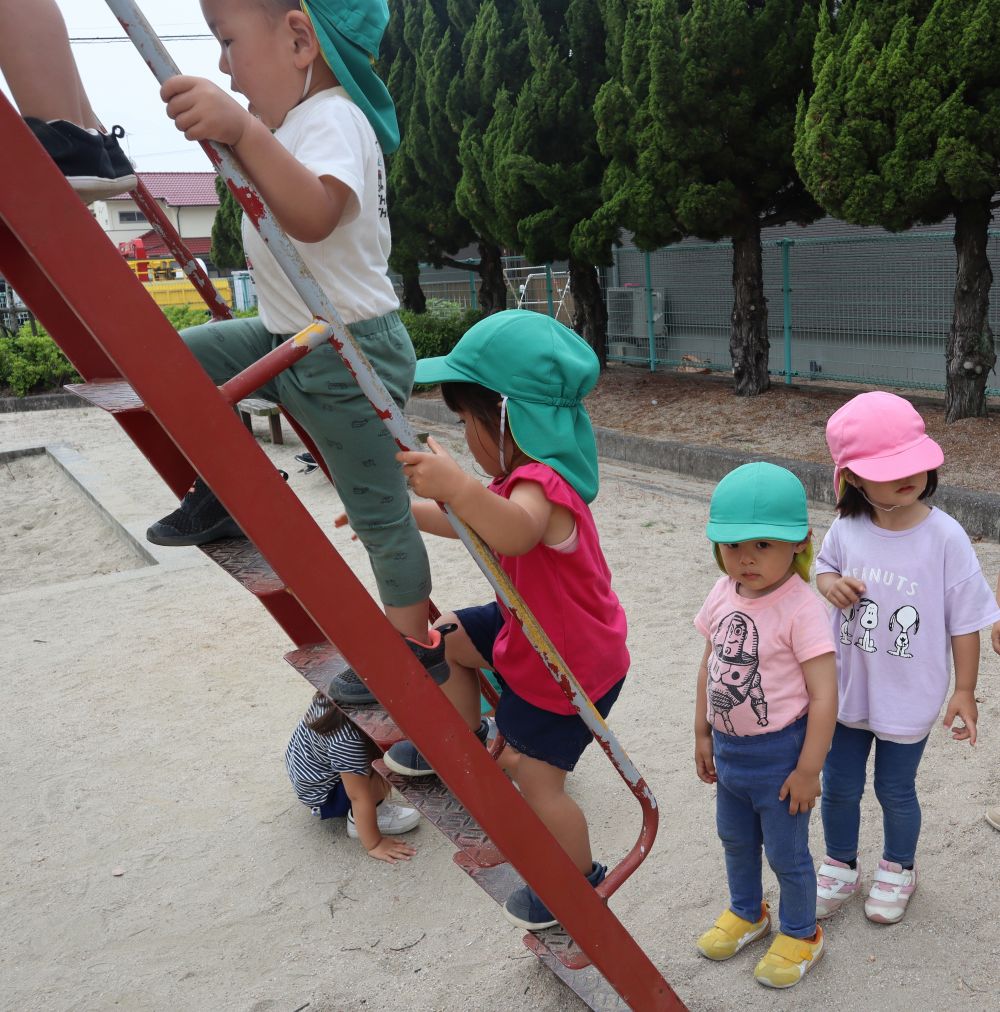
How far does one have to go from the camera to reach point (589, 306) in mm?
11508

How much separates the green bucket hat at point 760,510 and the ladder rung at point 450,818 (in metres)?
0.70

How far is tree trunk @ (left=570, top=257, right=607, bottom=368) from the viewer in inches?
444

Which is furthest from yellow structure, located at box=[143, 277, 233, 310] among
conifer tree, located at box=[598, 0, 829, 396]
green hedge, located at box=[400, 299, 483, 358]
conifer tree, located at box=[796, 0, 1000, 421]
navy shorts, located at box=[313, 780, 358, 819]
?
navy shorts, located at box=[313, 780, 358, 819]

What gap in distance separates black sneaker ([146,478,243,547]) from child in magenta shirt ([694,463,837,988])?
0.94 meters

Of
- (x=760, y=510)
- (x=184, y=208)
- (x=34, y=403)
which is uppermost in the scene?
(x=760, y=510)

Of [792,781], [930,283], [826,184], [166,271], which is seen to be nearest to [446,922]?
[792,781]

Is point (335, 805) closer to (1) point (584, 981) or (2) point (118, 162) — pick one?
(1) point (584, 981)

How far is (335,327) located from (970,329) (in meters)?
6.54

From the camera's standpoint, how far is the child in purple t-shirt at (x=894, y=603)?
209 centimetres

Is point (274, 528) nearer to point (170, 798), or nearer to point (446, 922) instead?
point (446, 922)

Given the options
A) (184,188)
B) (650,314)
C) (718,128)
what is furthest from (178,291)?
(718,128)

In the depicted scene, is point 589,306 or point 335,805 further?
point 589,306

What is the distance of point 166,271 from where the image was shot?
92.5 ft

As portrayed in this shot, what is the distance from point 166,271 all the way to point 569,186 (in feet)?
67.7
